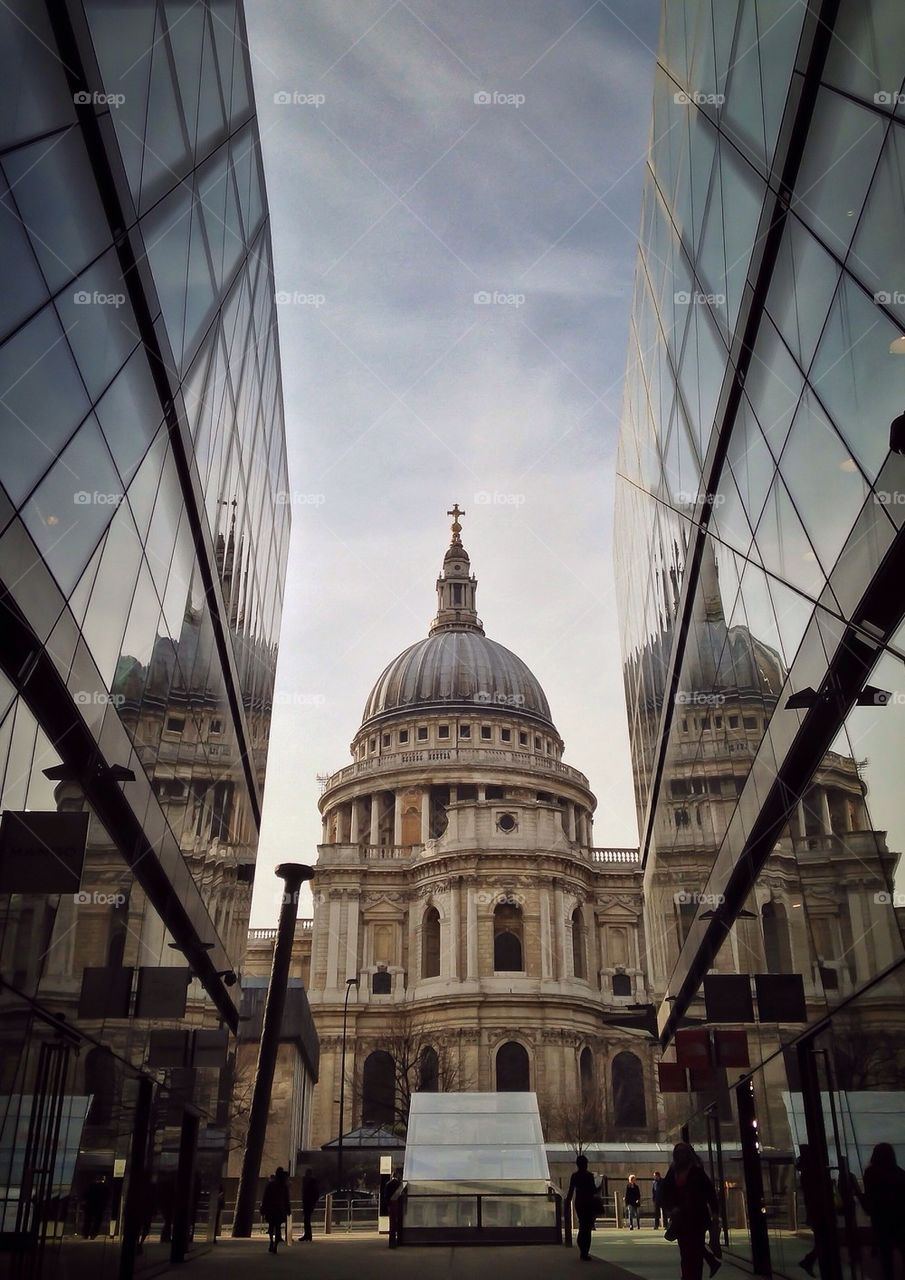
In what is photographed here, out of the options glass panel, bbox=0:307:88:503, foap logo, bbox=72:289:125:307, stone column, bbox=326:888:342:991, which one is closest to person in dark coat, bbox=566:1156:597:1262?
glass panel, bbox=0:307:88:503

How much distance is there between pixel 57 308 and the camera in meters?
10.2

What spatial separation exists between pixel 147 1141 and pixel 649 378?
17.2 metres

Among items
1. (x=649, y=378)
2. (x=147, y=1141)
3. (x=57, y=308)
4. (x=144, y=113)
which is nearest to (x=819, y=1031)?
(x=147, y=1141)

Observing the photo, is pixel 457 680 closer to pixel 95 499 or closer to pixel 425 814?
pixel 425 814

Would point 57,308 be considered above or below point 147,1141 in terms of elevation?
above

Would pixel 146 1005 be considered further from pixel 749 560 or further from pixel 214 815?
pixel 749 560

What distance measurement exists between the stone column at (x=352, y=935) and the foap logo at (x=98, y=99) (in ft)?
253

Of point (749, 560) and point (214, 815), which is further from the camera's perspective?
point (214, 815)

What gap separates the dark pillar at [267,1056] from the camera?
101 ft

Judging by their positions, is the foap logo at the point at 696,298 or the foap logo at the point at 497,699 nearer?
the foap logo at the point at 696,298

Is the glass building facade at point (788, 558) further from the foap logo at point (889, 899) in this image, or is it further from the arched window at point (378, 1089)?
the arched window at point (378, 1089)

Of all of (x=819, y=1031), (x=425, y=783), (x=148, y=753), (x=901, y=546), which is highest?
(x=425, y=783)

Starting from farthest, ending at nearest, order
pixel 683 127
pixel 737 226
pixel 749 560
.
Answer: pixel 683 127, pixel 749 560, pixel 737 226

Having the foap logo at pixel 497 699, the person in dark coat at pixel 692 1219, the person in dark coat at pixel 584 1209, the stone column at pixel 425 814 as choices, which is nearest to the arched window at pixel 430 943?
the stone column at pixel 425 814
